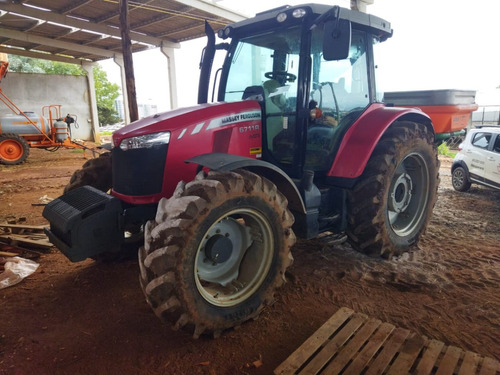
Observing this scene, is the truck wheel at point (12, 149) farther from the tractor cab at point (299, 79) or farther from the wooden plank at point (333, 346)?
the wooden plank at point (333, 346)

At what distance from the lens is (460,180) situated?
767 cm

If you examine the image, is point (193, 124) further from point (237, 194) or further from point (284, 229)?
point (284, 229)

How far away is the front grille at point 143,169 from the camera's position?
2748 millimetres

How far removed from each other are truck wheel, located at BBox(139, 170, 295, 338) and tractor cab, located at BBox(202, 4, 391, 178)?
96 centimetres

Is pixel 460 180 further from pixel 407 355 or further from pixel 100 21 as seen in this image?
pixel 100 21

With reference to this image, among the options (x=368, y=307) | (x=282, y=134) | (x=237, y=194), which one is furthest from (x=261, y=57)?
(x=368, y=307)

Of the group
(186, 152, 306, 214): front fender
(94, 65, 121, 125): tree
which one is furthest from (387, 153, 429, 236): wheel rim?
(94, 65, 121, 125): tree

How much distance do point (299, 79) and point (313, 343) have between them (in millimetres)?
2173

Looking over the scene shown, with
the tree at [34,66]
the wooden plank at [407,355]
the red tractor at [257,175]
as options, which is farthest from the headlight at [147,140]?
the tree at [34,66]

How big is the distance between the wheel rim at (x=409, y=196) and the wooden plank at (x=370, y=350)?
1669mm

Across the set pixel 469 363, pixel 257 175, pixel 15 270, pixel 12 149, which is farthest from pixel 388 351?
pixel 12 149

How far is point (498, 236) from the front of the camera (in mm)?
4645

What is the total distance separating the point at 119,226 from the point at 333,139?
219cm

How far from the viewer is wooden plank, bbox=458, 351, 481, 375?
2.13 meters
